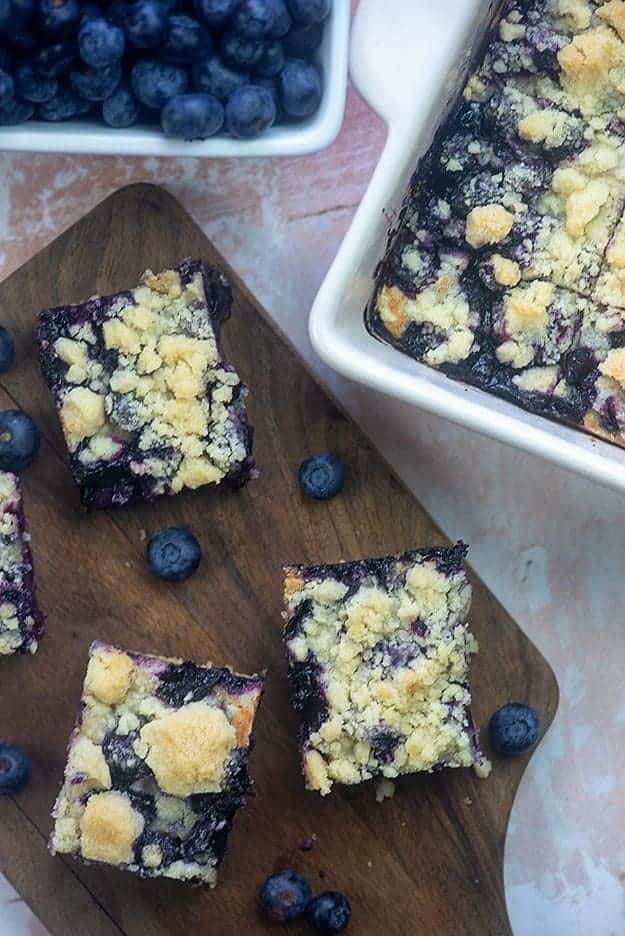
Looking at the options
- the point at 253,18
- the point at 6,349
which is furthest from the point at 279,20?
the point at 6,349

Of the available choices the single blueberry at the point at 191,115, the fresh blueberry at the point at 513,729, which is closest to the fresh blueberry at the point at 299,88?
the single blueberry at the point at 191,115

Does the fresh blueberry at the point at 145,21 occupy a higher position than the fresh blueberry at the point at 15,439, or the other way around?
the fresh blueberry at the point at 145,21

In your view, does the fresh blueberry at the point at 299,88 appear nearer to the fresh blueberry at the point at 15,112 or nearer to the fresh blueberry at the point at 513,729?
the fresh blueberry at the point at 15,112

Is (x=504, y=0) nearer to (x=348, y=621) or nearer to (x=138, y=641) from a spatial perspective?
(x=348, y=621)

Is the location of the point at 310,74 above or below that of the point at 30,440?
above

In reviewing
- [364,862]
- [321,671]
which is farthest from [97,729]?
[364,862]

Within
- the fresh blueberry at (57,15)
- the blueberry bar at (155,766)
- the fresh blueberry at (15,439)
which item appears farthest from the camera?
the fresh blueberry at (15,439)

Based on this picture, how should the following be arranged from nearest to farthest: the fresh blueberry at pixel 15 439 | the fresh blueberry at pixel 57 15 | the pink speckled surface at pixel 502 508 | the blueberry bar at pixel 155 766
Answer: the fresh blueberry at pixel 57 15
the blueberry bar at pixel 155 766
the fresh blueberry at pixel 15 439
the pink speckled surface at pixel 502 508
